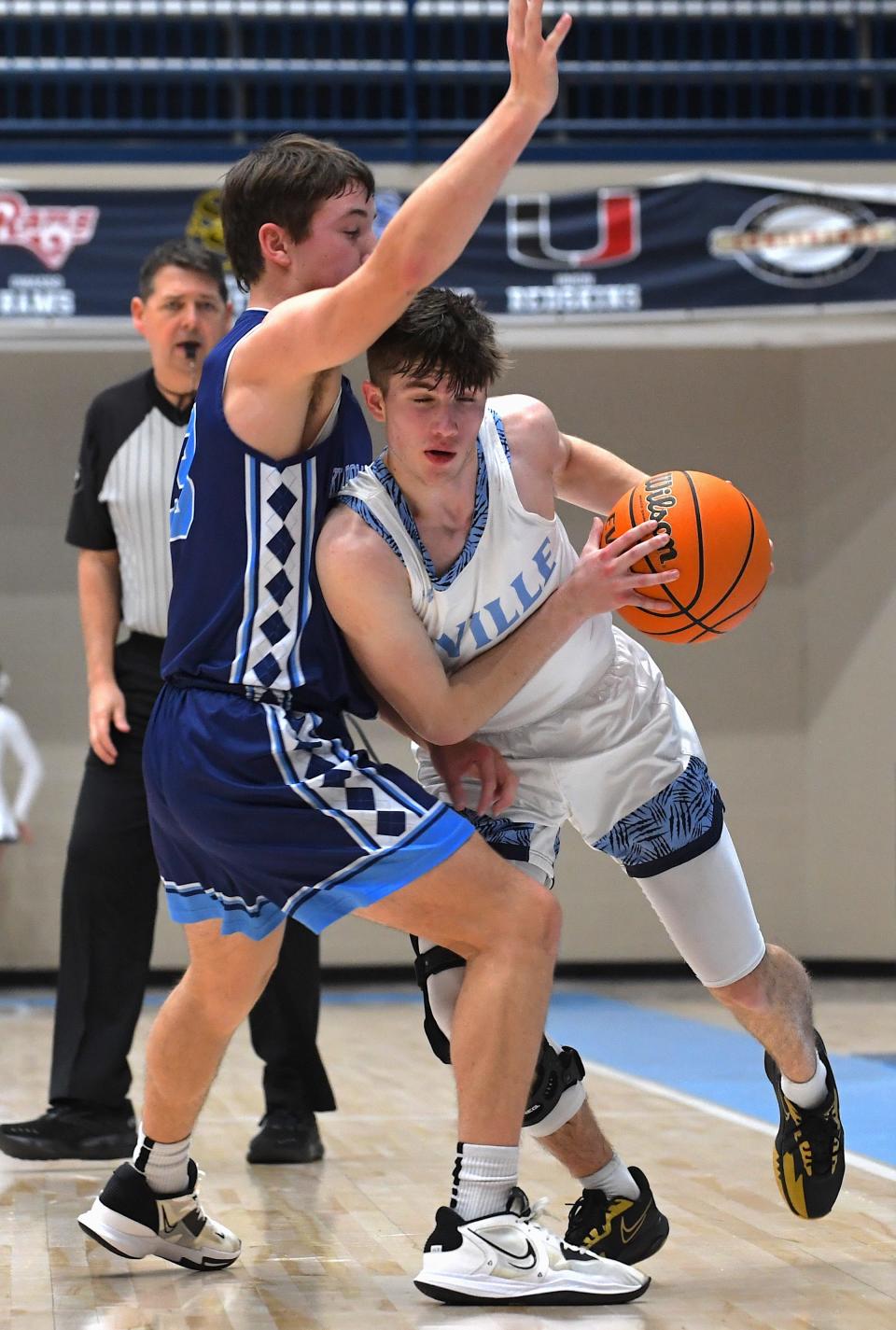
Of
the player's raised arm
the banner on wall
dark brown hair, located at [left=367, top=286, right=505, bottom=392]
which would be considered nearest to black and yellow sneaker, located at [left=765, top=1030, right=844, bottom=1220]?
dark brown hair, located at [left=367, top=286, right=505, bottom=392]

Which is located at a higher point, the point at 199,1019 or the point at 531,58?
the point at 531,58

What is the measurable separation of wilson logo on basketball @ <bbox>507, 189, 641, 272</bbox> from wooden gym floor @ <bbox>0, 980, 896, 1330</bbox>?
3681 mm

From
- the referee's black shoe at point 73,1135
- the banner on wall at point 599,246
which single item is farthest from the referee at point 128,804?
the banner on wall at point 599,246

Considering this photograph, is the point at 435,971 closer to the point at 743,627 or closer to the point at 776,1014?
the point at 776,1014

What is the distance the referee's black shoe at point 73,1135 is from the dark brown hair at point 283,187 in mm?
2193

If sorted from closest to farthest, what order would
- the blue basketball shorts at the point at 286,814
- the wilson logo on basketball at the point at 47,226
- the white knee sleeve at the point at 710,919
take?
the blue basketball shorts at the point at 286,814, the white knee sleeve at the point at 710,919, the wilson logo on basketball at the point at 47,226

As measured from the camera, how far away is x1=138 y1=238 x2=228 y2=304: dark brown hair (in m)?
4.05

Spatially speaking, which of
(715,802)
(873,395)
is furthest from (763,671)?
(715,802)

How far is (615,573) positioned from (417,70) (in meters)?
7.13

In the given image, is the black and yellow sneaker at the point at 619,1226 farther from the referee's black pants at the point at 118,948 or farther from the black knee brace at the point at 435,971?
the referee's black pants at the point at 118,948

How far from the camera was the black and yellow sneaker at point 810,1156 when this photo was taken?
9.78 ft

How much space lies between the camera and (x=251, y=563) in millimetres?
2590

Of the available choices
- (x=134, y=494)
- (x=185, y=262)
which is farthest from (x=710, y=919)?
(x=185, y=262)

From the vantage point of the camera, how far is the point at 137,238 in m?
7.71
